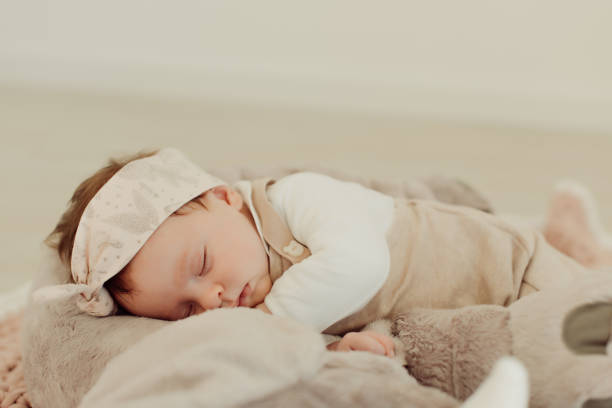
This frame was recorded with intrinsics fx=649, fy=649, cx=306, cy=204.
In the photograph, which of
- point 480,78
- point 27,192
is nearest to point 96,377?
point 27,192

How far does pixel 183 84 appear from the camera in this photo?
8.08 feet

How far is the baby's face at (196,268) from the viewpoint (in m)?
0.92

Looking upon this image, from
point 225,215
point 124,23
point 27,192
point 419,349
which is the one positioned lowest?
point 27,192

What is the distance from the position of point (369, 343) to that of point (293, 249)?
7.8 inches

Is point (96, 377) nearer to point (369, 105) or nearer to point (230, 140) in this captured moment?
point (230, 140)

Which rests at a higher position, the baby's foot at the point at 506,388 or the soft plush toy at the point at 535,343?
the baby's foot at the point at 506,388

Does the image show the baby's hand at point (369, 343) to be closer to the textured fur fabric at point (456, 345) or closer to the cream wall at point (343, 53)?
the textured fur fabric at point (456, 345)

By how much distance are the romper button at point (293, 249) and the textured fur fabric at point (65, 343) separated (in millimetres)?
211

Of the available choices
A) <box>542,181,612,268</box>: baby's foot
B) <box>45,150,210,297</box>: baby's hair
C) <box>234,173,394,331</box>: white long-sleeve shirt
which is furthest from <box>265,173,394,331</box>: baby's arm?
<box>542,181,612,268</box>: baby's foot

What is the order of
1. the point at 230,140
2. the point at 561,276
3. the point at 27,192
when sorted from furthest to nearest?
1. the point at 230,140
2. the point at 27,192
3. the point at 561,276

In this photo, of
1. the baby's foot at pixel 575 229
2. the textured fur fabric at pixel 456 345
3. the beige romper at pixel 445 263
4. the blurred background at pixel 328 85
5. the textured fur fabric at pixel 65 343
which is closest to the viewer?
the textured fur fabric at pixel 456 345

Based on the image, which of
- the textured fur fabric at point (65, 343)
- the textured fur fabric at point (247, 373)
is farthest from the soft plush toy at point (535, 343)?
the textured fur fabric at point (65, 343)

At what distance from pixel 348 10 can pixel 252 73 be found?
42 cm

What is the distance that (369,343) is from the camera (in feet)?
2.89
